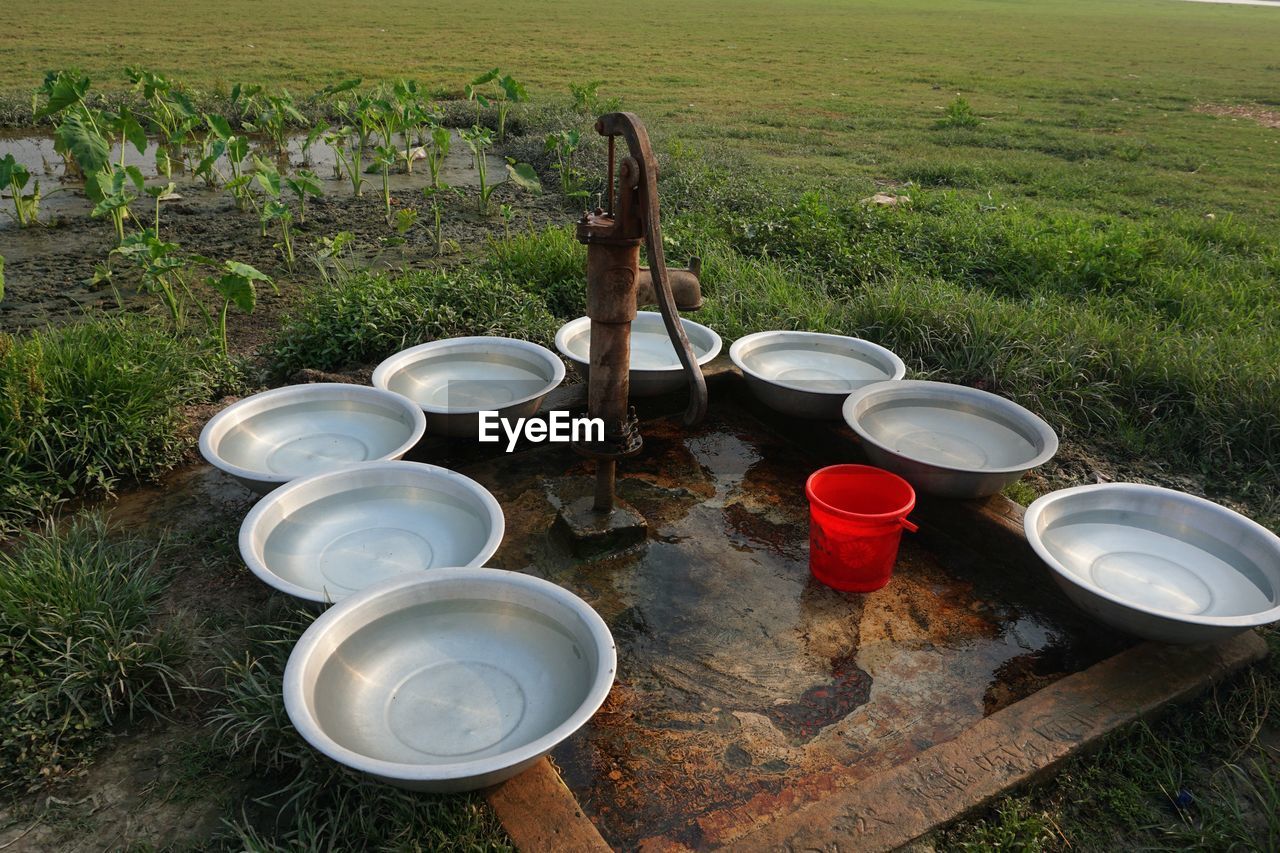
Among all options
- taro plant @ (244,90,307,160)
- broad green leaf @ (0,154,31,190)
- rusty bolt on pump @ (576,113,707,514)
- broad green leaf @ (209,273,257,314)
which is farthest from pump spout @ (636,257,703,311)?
taro plant @ (244,90,307,160)

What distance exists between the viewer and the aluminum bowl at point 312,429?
2.52 m

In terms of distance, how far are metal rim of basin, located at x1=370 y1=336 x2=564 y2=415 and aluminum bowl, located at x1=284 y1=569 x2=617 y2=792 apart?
0.86 meters

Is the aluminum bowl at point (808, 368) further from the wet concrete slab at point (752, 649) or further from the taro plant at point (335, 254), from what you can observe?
the taro plant at point (335, 254)

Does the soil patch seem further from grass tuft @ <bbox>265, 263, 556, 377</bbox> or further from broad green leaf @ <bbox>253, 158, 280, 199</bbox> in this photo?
broad green leaf @ <bbox>253, 158, 280, 199</bbox>

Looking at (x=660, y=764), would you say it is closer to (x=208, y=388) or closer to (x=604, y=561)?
(x=604, y=561)

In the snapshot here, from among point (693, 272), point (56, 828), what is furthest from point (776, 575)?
point (56, 828)

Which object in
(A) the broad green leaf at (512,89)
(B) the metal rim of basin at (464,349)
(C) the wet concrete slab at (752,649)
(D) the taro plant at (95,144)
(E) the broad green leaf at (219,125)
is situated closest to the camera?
(C) the wet concrete slab at (752,649)

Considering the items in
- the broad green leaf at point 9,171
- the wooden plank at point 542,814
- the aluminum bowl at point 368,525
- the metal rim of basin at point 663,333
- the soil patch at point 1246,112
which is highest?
the soil patch at point 1246,112

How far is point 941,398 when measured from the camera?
9.44ft

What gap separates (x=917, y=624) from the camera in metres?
2.27

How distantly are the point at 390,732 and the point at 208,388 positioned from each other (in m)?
2.08

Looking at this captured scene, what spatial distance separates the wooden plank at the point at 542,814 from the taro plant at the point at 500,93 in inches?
251

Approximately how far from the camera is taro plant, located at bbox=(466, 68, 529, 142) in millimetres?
6941

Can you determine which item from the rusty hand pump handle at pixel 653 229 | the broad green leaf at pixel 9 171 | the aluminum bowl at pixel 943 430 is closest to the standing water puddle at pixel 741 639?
the aluminum bowl at pixel 943 430
